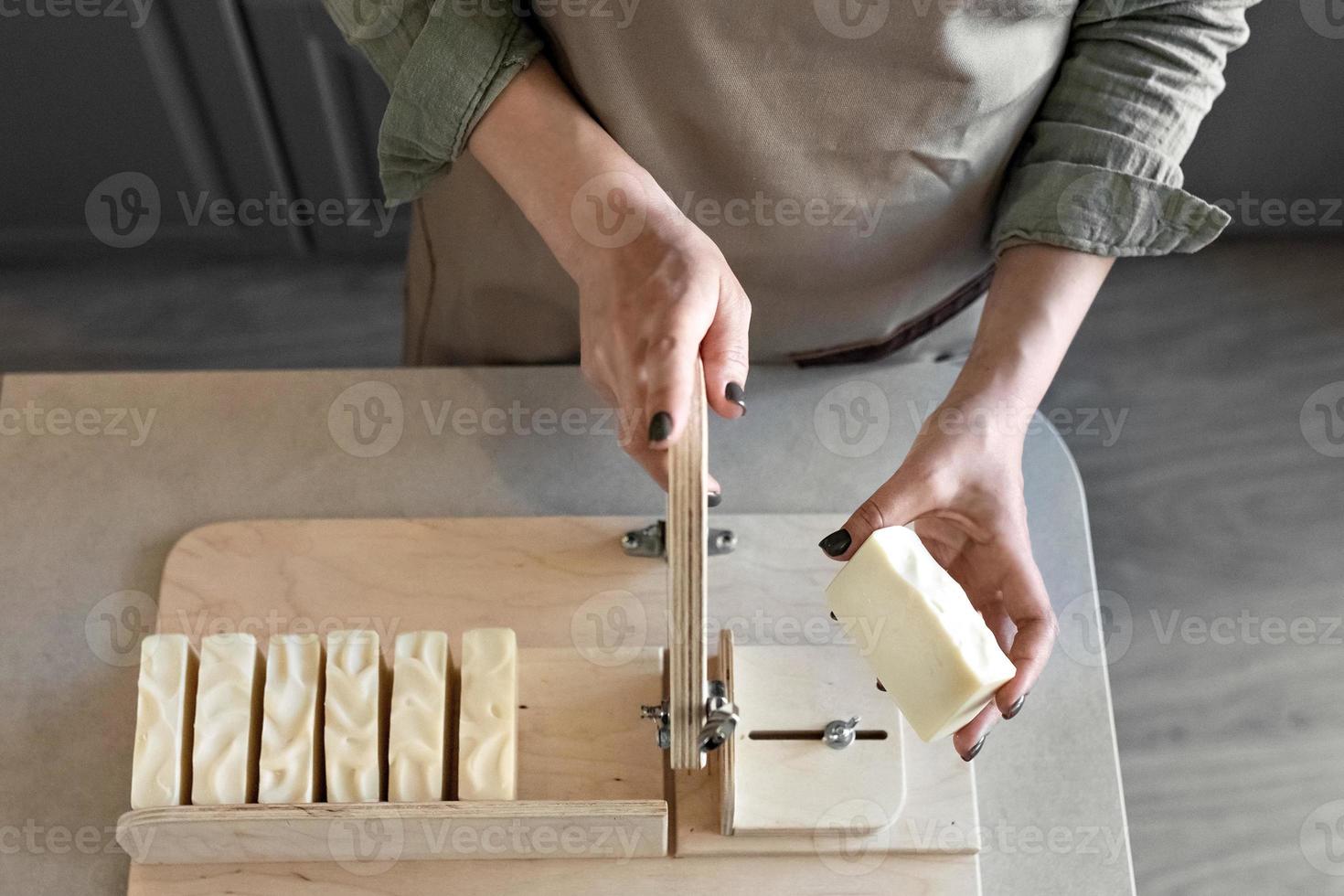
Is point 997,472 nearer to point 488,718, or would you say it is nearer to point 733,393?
point 733,393

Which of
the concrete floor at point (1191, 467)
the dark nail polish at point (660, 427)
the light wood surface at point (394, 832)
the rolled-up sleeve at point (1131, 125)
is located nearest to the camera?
the dark nail polish at point (660, 427)

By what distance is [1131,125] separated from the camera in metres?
0.96

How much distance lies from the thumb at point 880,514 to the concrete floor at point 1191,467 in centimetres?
117

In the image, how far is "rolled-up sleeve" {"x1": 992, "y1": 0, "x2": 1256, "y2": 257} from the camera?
0.95 meters

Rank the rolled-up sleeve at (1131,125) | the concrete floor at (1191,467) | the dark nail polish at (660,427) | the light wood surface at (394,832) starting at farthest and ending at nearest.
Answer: the concrete floor at (1191,467) → the rolled-up sleeve at (1131,125) → the light wood surface at (394,832) → the dark nail polish at (660,427)

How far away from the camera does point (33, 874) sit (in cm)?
92

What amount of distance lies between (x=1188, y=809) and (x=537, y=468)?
1318 mm

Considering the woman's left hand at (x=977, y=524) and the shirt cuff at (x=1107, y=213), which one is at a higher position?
the shirt cuff at (x=1107, y=213)

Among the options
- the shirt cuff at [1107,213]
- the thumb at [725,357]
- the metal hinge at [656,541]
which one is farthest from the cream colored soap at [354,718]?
the shirt cuff at [1107,213]

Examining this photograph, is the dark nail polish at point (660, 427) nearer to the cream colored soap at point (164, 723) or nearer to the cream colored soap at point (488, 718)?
the cream colored soap at point (488, 718)

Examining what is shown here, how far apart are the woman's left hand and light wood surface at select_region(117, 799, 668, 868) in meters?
0.27

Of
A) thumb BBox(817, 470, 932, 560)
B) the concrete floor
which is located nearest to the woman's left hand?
thumb BBox(817, 470, 932, 560)

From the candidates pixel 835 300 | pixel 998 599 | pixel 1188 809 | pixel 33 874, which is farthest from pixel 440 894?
pixel 1188 809

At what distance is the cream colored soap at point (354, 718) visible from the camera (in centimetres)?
86
